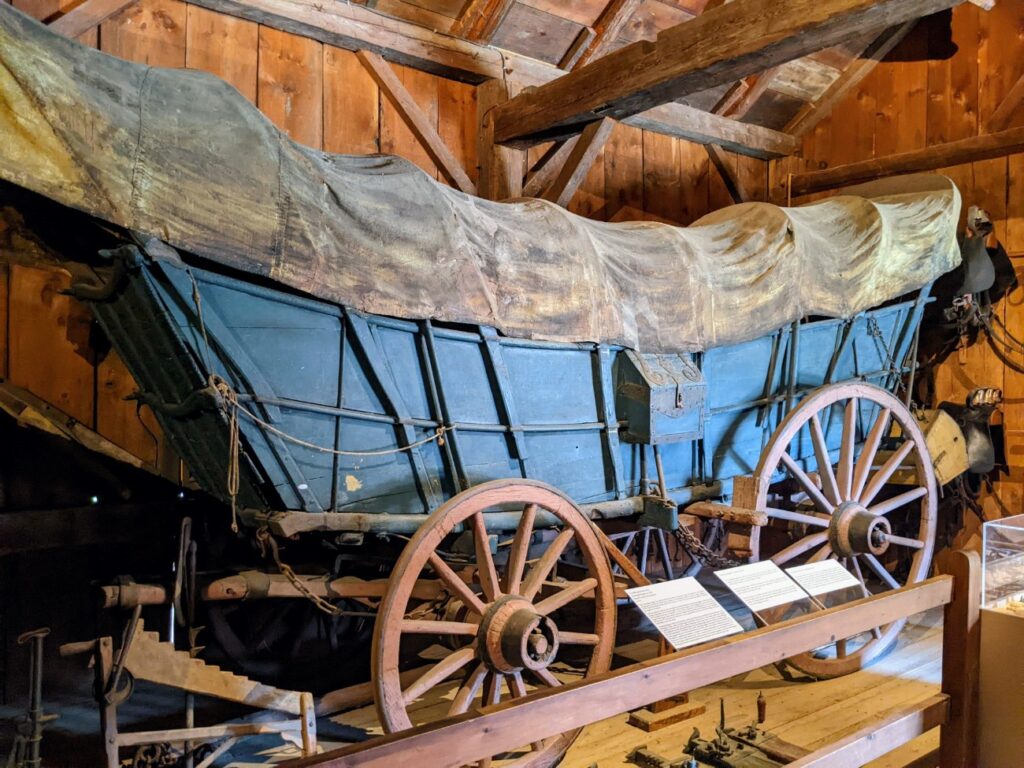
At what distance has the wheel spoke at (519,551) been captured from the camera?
317 centimetres

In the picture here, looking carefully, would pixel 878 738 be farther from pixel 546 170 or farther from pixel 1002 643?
pixel 546 170

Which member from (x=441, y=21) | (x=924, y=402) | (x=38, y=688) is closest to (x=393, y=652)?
(x=38, y=688)

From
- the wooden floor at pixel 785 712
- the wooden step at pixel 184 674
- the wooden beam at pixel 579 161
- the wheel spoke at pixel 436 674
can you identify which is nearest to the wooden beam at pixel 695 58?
the wooden beam at pixel 579 161

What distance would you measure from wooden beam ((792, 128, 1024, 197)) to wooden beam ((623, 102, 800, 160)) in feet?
1.00

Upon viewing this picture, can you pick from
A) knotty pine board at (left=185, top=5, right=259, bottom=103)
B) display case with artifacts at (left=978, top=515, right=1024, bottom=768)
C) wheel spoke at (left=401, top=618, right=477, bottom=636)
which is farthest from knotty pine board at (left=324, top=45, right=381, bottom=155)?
display case with artifacts at (left=978, top=515, right=1024, bottom=768)

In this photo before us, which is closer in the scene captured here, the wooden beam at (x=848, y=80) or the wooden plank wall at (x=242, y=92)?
the wooden plank wall at (x=242, y=92)

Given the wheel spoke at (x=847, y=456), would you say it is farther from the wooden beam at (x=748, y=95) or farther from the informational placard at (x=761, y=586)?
the wooden beam at (x=748, y=95)

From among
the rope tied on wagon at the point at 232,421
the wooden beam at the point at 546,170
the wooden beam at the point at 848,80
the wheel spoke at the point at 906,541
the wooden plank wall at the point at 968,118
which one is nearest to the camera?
the rope tied on wagon at the point at 232,421

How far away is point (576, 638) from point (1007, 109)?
16.1 feet

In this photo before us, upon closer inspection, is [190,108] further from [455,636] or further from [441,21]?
[441,21]

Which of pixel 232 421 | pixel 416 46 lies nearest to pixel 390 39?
pixel 416 46

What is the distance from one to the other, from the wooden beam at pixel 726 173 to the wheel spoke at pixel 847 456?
9.46 feet

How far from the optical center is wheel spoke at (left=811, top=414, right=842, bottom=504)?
13.8 feet

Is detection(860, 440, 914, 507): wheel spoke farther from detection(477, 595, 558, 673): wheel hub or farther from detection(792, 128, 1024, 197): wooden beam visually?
detection(792, 128, 1024, 197): wooden beam
